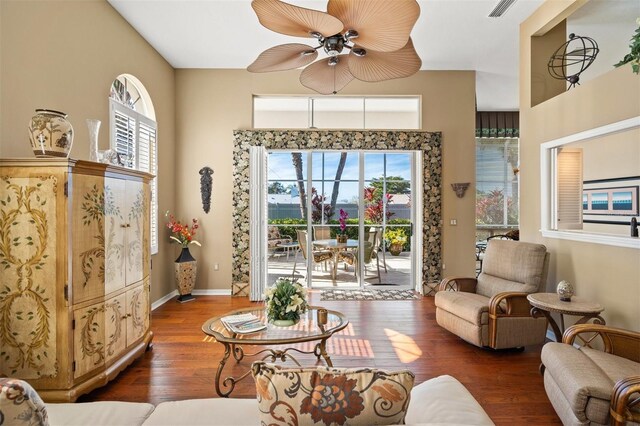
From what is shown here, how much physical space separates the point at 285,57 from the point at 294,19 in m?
0.55

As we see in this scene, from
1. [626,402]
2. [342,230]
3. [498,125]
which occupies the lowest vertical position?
[626,402]

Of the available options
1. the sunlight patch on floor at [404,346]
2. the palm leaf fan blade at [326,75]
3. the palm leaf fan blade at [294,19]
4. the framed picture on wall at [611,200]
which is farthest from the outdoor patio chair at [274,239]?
the framed picture on wall at [611,200]

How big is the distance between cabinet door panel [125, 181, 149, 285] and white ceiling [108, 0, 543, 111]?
2.27m

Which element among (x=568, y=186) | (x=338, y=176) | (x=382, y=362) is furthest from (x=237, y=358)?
(x=568, y=186)

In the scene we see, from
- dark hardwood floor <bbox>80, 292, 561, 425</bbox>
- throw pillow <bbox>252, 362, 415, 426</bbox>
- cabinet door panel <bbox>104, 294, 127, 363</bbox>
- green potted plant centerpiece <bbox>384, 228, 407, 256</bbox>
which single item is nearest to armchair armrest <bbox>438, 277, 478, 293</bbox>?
dark hardwood floor <bbox>80, 292, 561, 425</bbox>

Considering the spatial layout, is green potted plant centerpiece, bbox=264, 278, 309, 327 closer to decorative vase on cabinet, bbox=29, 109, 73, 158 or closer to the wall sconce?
decorative vase on cabinet, bbox=29, 109, 73, 158

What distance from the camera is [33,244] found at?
2389 mm

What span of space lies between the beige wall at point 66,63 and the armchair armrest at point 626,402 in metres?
4.24

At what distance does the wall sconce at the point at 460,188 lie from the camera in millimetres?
5727

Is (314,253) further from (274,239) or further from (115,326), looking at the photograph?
(115,326)

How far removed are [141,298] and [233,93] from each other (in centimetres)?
370

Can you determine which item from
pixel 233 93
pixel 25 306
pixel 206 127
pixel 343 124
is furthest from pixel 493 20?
pixel 25 306

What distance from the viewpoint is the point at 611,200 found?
3811 millimetres

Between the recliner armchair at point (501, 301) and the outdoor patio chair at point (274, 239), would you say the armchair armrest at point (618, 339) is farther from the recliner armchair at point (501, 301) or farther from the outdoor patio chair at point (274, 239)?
the outdoor patio chair at point (274, 239)
